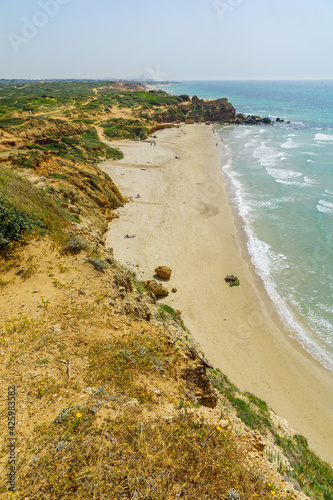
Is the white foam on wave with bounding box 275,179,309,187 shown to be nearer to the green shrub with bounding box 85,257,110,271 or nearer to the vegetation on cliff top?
the vegetation on cliff top

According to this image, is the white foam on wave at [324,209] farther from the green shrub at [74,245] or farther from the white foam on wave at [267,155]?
the green shrub at [74,245]

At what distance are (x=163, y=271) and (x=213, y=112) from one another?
86.0m

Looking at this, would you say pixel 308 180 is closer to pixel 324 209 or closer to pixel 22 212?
pixel 324 209

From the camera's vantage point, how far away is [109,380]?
577 centimetres

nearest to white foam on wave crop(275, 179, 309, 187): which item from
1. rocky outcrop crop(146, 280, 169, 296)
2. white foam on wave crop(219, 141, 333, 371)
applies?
white foam on wave crop(219, 141, 333, 371)

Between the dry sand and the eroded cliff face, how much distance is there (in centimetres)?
6068

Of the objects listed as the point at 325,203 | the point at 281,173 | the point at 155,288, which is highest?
the point at 281,173

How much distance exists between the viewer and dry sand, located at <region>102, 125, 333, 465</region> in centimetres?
1117

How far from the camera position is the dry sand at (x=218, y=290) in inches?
440

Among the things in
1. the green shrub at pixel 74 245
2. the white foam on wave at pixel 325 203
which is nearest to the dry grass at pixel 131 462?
the green shrub at pixel 74 245

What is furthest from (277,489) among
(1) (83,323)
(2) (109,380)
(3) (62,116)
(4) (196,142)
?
(3) (62,116)

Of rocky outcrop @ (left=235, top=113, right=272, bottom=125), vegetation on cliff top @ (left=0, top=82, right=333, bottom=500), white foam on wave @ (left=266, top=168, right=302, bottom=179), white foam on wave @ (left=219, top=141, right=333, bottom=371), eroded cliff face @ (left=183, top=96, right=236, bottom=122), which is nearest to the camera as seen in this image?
vegetation on cliff top @ (left=0, top=82, right=333, bottom=500)

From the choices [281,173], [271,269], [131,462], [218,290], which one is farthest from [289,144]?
[131,462]

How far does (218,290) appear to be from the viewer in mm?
16531
